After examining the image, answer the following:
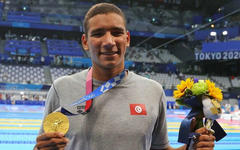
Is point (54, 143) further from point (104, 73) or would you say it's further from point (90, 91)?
A: point (104, 73)

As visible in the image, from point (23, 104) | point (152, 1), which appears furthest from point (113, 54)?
point (152, 1)

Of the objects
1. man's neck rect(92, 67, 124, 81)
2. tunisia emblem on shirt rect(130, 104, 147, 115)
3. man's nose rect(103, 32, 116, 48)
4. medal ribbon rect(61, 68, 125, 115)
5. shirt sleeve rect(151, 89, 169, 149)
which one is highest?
man's nose rect(103, 32, 116, 48)

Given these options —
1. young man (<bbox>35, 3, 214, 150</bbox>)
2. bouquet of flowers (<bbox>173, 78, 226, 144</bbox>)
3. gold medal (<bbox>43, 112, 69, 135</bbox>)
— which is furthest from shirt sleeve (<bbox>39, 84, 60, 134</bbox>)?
bouquet of flowers (<bbox>173, 78, 226, 144</bbox>)

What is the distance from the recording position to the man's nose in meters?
1.60

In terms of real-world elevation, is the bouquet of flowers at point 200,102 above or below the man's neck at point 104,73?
below

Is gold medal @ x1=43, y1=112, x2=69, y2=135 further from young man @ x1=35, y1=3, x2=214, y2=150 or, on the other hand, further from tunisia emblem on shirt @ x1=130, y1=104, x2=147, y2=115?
tunisia emblem on shirt @ x1=130, y1=104, x2=147, y2=115

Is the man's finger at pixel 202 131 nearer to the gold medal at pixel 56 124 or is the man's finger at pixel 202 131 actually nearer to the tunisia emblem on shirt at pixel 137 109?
the tunisia emblem on shirt at pixel 137 109

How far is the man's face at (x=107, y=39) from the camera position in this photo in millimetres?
1623

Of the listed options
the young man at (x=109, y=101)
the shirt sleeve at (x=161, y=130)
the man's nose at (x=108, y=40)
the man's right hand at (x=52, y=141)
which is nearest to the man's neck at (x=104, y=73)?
the young man at (x=109, y=101)

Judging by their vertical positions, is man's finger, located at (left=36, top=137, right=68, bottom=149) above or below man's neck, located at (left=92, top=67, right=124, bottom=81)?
below

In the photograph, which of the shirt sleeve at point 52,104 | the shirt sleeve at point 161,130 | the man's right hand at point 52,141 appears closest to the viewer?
the man's right hand at point 52,141

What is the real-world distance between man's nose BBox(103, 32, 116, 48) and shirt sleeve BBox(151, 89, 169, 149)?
19.7 inches

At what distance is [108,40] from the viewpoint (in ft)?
5.28

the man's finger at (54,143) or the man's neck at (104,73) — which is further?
the man's neck at (104,73)
